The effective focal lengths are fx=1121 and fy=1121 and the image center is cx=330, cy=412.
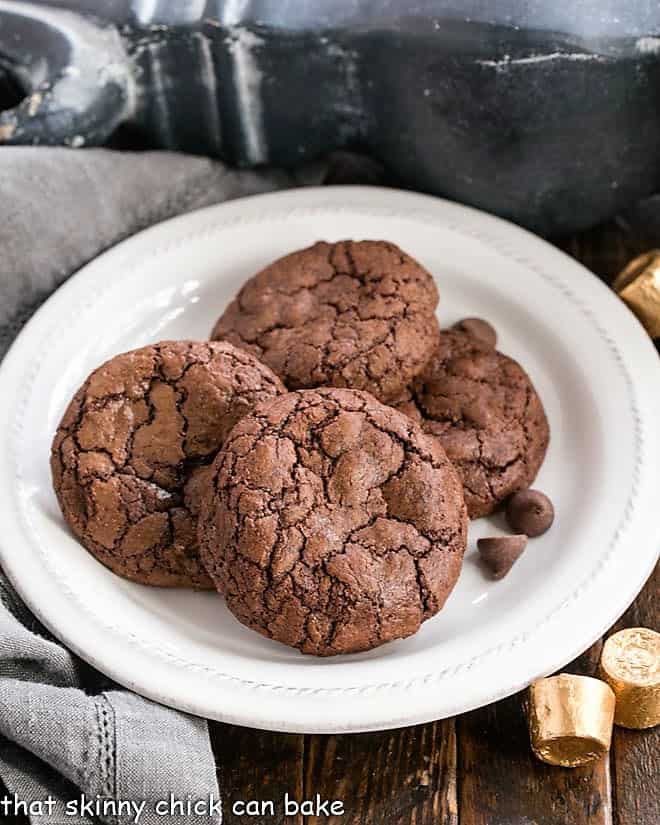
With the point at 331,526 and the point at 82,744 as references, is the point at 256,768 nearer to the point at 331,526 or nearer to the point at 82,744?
the point at 82,744

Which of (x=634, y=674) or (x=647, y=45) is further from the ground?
(x=647, y=45)

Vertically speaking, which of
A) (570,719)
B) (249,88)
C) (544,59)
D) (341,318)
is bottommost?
(570,719)

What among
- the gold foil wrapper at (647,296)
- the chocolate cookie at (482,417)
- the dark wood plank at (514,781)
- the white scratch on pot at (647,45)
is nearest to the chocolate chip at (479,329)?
the chocolate cookie at (482,417)

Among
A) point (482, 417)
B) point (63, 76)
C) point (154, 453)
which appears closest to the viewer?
point (154, 453)

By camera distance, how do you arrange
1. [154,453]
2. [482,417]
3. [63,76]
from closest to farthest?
[154,453], [482,417], [63,76]

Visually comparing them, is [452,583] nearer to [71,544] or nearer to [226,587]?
[226,587]

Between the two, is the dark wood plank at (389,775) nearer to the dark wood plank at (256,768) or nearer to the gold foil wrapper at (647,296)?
the dark wood plank at (256,768)

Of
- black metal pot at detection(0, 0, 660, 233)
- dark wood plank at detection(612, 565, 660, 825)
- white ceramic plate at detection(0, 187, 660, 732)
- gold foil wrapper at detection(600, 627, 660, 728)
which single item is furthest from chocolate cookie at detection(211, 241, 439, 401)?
dark wood plank at detection(612, 565, 660, 825)

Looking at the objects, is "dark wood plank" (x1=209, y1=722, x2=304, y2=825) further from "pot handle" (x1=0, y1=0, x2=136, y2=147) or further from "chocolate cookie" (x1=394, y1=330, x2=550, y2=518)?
"pot handle" (x1=0, y1=0, x2=136, y2=147)

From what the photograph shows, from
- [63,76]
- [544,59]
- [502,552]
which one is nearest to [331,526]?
[502,552]
